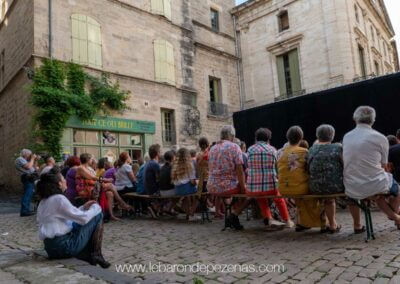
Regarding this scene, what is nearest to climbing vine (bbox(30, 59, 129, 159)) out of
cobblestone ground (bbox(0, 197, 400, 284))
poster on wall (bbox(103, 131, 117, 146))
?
poster on wall (bbox(103, 131, 117, 146))

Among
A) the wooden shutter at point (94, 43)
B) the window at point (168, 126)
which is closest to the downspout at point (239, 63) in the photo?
the window at point (168, 126)

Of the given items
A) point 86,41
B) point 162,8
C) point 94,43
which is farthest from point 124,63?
point 162,8

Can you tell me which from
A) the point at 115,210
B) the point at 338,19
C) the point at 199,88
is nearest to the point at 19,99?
the point at 115,210

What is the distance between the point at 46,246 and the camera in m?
3.27

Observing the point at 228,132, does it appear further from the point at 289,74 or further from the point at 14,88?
the point at 289,74

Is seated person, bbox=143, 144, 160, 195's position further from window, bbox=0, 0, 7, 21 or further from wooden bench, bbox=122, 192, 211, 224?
window, bbox=0, 0, 7, 21

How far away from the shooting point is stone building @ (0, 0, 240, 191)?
12.4 m

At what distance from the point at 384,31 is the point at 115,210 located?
26479 millimetres

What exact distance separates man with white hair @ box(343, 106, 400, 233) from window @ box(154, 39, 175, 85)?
40.2ft

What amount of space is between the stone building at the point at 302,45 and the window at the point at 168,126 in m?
6.47

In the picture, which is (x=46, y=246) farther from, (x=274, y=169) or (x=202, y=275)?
(x=274, y=169)

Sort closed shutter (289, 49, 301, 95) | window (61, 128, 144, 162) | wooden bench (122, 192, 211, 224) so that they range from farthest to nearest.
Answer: closed shutter (289, 49, 301, 95) < window (61, 128, 144, 162) < wooden bench (122, 192, 211, 224)

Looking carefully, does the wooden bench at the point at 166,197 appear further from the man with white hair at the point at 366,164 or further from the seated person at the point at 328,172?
the man with white hair at the point at 366,164

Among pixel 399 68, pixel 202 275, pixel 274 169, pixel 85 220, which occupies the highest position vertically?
pixel 399 68
